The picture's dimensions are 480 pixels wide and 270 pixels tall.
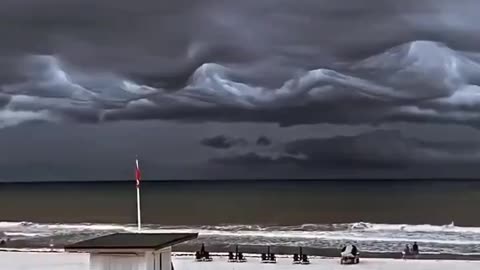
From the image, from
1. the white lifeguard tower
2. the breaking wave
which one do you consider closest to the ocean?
the breaking wave

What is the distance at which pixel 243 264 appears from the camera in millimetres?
28797

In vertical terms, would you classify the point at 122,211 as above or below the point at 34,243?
above

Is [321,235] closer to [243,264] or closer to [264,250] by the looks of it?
[264,250]

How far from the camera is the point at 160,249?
13.5 metres

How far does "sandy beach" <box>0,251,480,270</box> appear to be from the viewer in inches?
1104

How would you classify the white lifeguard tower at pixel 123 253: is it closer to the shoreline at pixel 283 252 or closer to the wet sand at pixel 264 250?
the shoreline at pixel 283 252

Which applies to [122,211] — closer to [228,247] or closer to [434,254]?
[228,247]

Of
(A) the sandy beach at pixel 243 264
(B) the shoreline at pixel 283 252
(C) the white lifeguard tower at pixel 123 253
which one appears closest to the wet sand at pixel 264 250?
(B) the shoreline at pixel 283 252

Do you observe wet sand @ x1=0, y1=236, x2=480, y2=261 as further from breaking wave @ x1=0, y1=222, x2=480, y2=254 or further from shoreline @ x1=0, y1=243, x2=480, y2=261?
breaking wave @ x1=0, y1=222, x2=480, y2=254

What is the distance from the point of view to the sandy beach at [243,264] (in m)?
28.0

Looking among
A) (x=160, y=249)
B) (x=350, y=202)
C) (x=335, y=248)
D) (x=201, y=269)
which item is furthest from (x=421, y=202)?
(x=160, y=249)

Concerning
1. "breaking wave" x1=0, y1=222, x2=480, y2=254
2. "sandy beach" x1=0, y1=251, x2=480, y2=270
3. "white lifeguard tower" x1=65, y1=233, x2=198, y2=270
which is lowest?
"white lifeguard tower" x1=65, y1=233, x2=198, y2=270

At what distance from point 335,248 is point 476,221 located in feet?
92.6

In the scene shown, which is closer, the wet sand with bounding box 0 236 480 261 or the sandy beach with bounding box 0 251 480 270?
the sandy beach with bounding box 0 251 480 270
